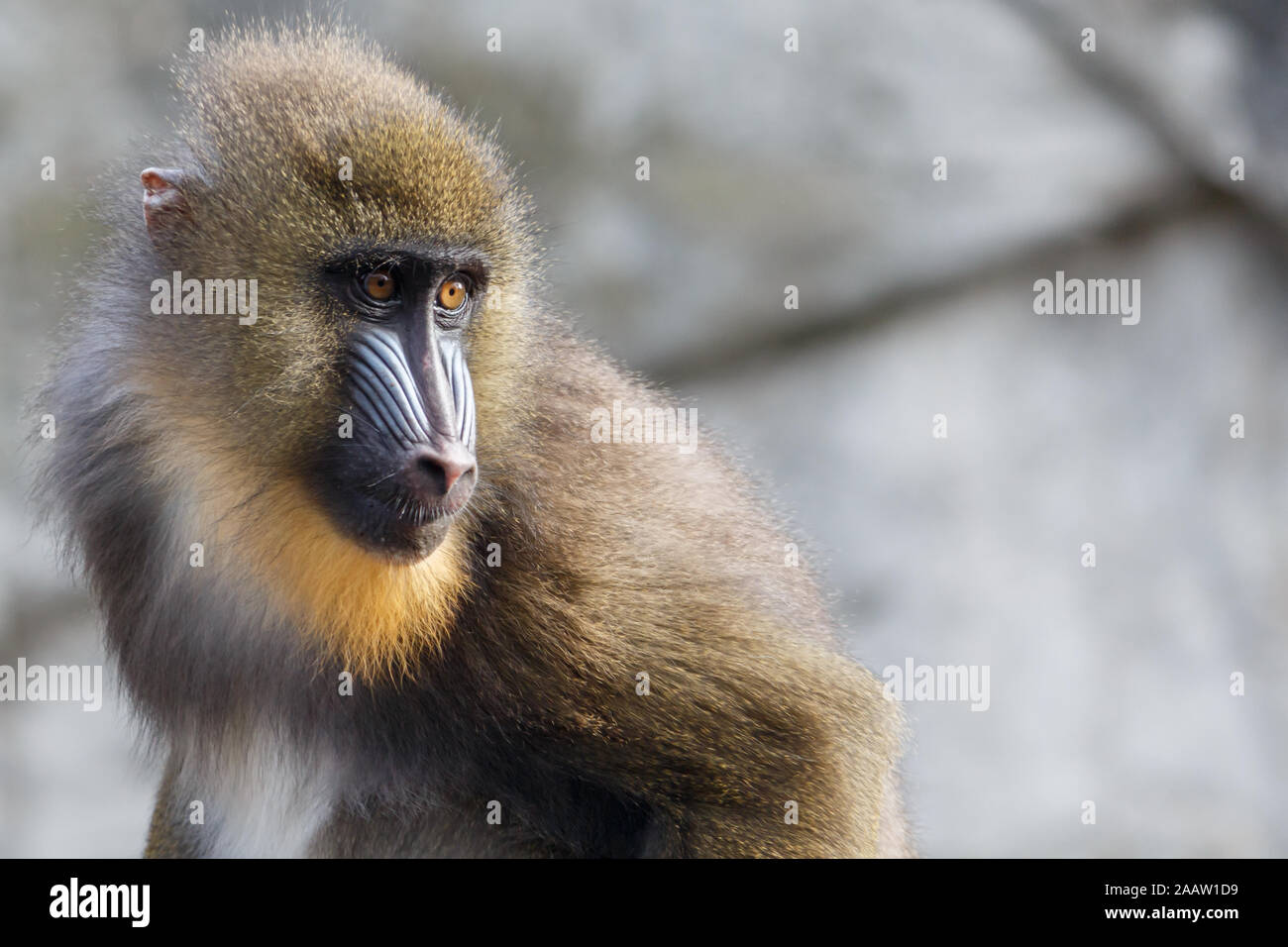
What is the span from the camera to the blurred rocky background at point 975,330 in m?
9.17

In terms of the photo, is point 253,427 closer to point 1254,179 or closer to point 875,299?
point 875,299

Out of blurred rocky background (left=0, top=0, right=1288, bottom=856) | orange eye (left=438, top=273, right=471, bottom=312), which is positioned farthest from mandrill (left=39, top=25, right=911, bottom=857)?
blurred rocky background (left=0, top=0, right=1288, bottom=856)

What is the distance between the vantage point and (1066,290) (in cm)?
944

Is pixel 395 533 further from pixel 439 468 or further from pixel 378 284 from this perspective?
pixel 378 284

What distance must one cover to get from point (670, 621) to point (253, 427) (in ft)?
4.10

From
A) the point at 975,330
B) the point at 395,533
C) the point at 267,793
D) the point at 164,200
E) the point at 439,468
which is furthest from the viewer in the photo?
the point at 975,330

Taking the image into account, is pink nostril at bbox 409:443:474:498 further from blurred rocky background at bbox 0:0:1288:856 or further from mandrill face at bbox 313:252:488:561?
blurred rocky background at bbox 0:0:1288:856

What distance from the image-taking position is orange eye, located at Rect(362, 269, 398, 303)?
11.1 ft

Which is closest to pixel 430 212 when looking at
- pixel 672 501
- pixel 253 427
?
pixel 253 427

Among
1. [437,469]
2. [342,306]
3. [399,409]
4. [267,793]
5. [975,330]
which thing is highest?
[975,330]

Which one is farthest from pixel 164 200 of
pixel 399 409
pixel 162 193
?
pixel 399 409

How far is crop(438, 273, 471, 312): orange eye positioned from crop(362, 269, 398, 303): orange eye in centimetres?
14

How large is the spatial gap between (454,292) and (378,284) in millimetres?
218

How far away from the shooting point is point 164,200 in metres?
3.51
